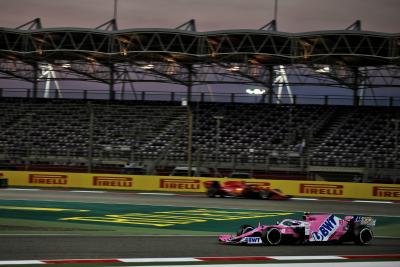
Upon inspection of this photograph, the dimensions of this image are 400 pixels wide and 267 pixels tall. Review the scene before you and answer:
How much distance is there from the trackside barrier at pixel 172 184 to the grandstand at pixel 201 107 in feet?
2.82

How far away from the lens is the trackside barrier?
107ft

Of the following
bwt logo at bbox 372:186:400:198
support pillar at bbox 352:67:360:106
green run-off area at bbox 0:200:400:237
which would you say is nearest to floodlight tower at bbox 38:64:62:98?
support pillar at bbox 352:67:360:106

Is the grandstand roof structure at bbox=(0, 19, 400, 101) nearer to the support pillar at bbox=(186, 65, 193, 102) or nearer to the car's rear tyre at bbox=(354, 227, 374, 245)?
the support pillar at bbox=(186, 65, 193, 102)

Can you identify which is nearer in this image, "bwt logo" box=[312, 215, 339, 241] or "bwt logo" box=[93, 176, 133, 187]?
"bwt logo" box=[312, 215, 339, 241]

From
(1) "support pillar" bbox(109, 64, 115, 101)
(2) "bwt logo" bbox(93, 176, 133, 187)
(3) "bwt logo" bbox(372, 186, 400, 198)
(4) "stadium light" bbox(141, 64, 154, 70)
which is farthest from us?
(1) "support pillar" bbox(109, 64, 115, 101)

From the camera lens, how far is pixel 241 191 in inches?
1185

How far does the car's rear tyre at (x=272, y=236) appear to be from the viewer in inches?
509

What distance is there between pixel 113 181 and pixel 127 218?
52.8 ft

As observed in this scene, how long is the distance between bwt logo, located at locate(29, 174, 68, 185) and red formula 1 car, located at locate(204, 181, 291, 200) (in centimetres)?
964

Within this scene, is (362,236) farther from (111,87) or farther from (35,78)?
(35,78)

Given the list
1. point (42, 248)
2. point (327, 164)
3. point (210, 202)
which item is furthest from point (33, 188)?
point (42, 248)

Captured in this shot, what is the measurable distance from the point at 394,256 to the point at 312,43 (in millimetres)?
32247

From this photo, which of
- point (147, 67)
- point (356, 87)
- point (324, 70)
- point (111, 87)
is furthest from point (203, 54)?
point (356, 87)

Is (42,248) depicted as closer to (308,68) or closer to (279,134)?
(279,134)
